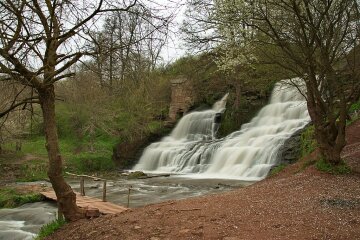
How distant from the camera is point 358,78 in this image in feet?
40.0

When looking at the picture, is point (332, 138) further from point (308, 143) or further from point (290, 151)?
point (290, 151)

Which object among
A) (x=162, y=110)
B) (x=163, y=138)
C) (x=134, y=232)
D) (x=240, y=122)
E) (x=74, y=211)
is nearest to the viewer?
(x=134, y=232)

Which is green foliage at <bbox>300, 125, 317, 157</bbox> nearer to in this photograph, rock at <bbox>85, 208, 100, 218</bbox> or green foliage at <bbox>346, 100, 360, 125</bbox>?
green foliage at <bbox>346, 100, 360, 125</bbox>

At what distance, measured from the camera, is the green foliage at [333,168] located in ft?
39.4

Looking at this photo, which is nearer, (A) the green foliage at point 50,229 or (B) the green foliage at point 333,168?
(A) the green foliage at point 50,229

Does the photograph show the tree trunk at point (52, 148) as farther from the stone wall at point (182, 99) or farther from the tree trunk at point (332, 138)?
the stone wall at point (182, 99)

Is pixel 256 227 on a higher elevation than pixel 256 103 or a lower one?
lower

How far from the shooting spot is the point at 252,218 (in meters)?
7.95

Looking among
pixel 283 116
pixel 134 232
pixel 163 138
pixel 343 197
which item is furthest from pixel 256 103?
pixel 134 232

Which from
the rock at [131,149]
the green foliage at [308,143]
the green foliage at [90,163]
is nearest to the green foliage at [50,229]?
the green foliage at [308,143]

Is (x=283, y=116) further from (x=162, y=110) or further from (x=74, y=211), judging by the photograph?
(x=74, y=211)

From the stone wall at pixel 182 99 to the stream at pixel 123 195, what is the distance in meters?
11.3

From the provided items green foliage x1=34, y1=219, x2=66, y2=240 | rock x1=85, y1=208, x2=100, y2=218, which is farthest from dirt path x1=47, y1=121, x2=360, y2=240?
rock x1=85, y1=208, x2=100, y2=218

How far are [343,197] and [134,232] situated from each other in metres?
4.47
